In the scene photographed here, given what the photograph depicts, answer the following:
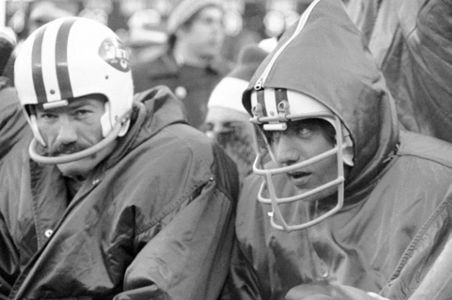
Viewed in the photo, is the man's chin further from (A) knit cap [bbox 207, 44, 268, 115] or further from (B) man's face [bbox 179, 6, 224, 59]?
(B) man's face [bbox 179, 6, 224, 59]

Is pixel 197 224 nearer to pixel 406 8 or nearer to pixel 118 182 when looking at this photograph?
pixel 118 182

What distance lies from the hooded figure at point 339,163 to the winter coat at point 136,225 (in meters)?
0.33

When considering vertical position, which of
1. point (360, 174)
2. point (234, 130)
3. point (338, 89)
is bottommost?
point (234, 130)

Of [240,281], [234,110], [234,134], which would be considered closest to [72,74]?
[240,281]

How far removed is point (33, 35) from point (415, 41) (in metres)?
1.55

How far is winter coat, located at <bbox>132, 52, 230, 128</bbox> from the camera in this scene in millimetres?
9992

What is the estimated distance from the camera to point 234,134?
629 centimetres

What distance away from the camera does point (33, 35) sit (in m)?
5.28

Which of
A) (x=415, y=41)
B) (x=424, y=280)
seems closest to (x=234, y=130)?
(x=415, y=41)

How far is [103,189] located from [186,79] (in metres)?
4.97

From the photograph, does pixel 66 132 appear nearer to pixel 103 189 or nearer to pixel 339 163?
pixel 103 189

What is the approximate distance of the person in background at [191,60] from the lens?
980cm

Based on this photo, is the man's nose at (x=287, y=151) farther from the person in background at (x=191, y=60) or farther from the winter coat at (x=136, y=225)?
the person in background at (x=191, y=60)

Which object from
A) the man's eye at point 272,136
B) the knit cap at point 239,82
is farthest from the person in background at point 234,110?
the man's eye at point 272,136
